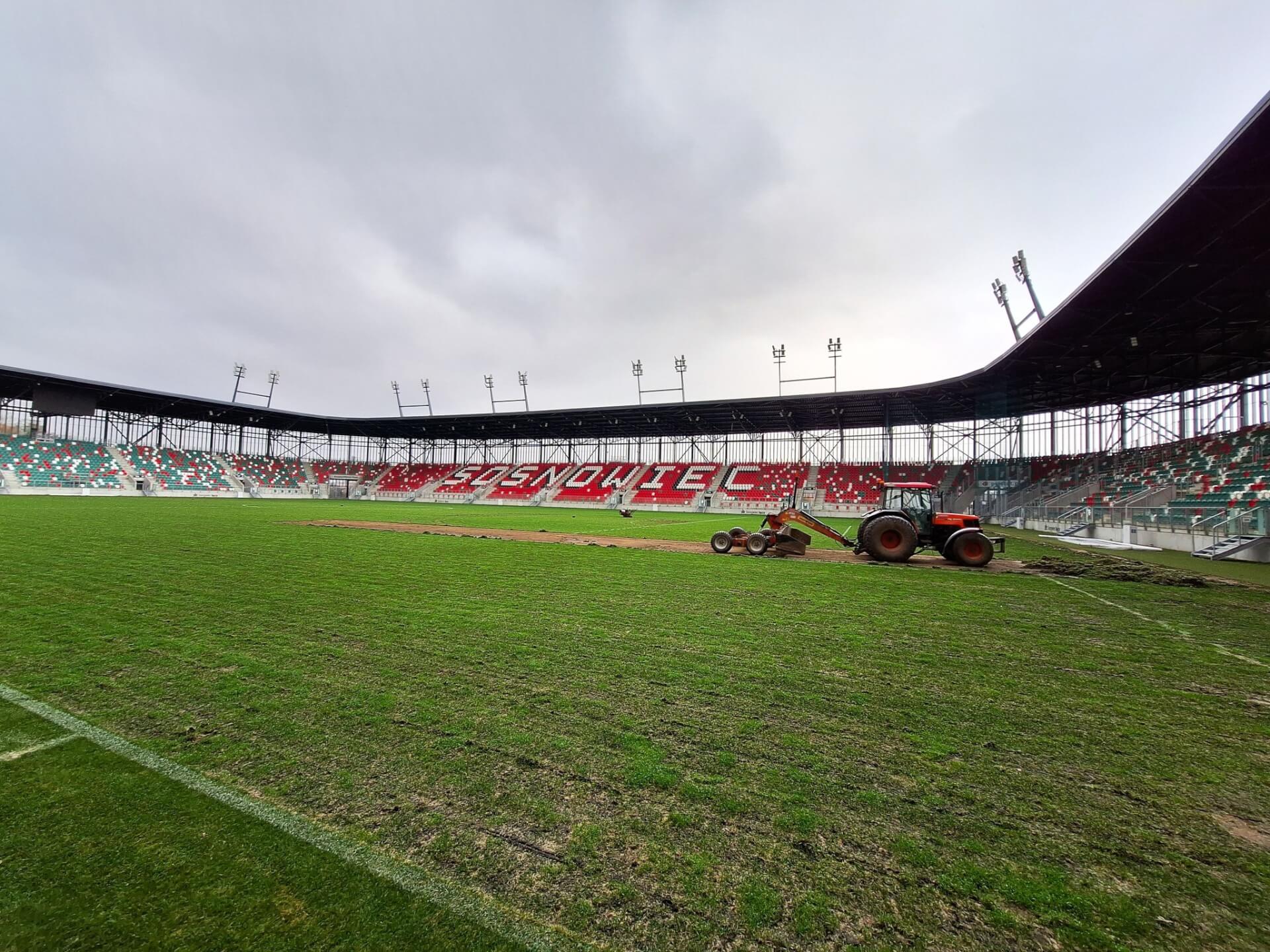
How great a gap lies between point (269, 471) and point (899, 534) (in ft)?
220

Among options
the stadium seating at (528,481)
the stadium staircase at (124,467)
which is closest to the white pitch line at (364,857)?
the stadium seating at (528,481)

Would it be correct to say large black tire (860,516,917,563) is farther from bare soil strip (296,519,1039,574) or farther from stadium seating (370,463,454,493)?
stadium seating (370,463,454,493)

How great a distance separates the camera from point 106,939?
1.76m

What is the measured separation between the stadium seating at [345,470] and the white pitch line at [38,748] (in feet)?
222

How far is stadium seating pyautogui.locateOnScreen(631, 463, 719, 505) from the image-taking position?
48.6 m

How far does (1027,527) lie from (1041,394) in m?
10.6

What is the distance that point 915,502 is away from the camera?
1284 cm

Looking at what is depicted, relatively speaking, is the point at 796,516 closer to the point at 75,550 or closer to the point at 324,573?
the point at 324,573

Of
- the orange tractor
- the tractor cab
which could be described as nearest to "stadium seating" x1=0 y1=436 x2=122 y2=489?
the orange tractor

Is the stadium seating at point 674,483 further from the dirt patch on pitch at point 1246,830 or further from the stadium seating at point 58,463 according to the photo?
the stadium seating at point 58,463

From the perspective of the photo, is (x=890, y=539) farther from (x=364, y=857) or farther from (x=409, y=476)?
(x=409, y=476)

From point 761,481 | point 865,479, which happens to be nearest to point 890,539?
point 865,479

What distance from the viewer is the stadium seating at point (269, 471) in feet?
184

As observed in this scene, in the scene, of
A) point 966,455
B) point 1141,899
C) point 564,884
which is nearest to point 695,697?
point 564,884
